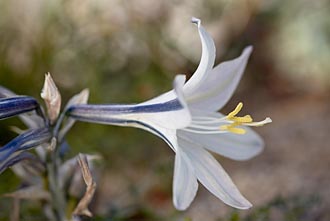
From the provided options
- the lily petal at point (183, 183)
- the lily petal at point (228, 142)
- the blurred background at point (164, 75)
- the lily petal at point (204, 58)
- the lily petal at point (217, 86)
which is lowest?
the blurred background at point (164, 75)

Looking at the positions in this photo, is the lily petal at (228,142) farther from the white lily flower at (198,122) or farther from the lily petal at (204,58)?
the lily petal at (204,58)

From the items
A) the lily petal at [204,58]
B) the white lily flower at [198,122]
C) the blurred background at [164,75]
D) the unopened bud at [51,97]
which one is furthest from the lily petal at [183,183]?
the blurred background at [164,75]

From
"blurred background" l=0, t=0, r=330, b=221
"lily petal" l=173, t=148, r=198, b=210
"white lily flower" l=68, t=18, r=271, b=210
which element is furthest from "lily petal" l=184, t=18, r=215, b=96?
"blurred background" l=0, t=0, r=330, b=221

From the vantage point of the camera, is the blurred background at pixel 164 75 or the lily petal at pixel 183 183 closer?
the lily petal at pixel 183 183

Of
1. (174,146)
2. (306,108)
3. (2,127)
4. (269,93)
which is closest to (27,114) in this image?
(174,146)

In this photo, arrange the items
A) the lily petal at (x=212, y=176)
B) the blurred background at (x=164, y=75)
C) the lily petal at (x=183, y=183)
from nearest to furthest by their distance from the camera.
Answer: the lily petal at (x=183, y=183)
the lily petal at (x=212, y=176)
the blurred background at (x=164, y=75)

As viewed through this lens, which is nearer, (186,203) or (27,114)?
(186,203)

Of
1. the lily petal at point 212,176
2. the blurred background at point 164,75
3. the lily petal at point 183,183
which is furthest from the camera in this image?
the blurred background at point 164,75

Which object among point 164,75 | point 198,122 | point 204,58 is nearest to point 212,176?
point 198,122

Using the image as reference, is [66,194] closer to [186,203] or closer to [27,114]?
[27,114]
